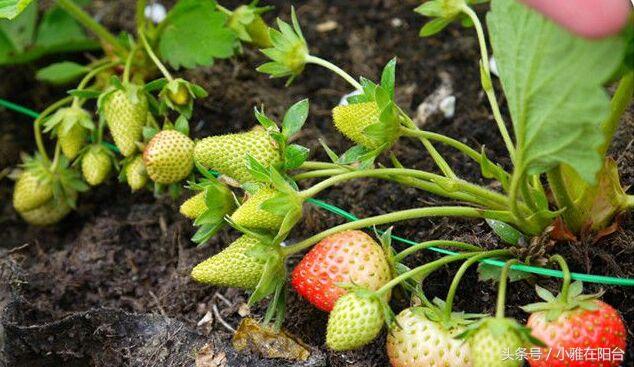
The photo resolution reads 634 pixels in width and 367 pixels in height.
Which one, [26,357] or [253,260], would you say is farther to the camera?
[26,357]

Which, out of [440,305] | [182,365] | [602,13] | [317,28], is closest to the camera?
[602,13]

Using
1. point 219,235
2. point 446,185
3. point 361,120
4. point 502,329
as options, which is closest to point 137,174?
point 219,235

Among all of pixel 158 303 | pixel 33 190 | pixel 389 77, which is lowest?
pixel 158 303

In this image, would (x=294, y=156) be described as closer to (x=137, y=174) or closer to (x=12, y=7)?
(x=137, y=174)

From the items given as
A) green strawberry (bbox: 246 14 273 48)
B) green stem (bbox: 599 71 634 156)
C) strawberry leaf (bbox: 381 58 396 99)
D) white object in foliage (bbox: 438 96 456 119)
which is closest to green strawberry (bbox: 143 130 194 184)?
green strawberry (bbox: 246 14 273 48)

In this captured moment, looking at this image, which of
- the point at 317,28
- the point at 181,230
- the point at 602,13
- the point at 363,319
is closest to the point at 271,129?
the point at 363,319

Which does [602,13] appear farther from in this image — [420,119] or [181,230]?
[181,230]

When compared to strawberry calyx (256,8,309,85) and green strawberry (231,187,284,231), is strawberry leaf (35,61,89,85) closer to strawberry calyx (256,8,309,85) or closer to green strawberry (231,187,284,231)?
strawberry calyx (256,8,309,85)
